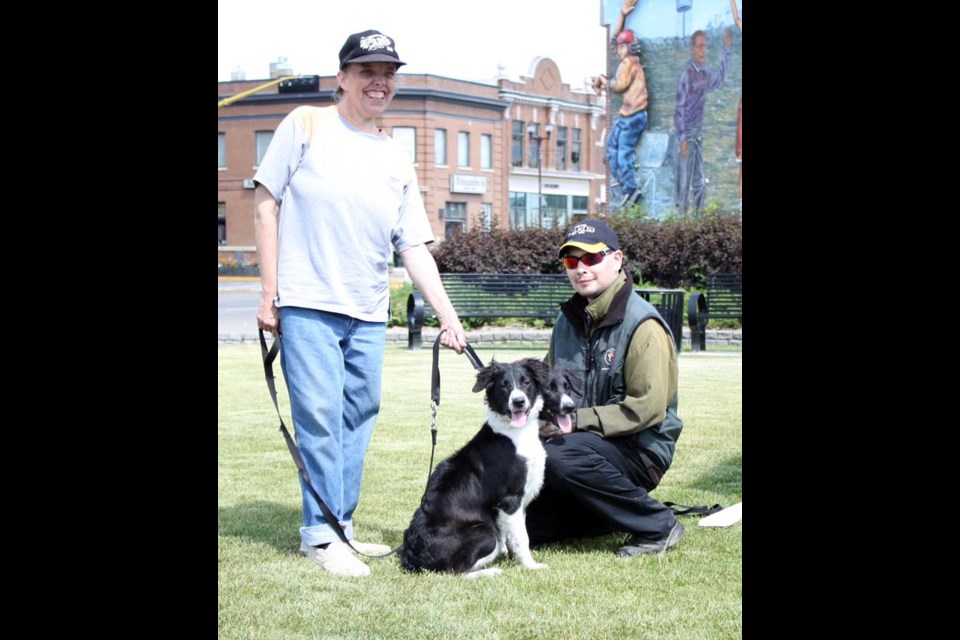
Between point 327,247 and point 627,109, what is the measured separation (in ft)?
156

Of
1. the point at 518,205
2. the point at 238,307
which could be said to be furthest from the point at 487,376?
the point at 518,205

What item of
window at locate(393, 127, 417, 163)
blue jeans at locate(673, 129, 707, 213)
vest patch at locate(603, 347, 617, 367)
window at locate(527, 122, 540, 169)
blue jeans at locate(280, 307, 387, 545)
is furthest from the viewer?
window at locate(527, 122, 540, 169)

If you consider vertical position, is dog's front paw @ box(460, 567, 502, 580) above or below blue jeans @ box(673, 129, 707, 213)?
below

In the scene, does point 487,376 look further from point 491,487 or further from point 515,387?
point 491,487

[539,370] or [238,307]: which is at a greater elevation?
[238,307]

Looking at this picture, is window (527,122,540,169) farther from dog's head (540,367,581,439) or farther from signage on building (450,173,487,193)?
dog's head (540,367,581,439)

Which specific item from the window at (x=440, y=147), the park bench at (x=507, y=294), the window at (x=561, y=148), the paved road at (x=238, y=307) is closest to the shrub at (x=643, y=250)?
the park bench at (x=507, y=294)

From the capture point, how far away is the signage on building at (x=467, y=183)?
57.5 metres

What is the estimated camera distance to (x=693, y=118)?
49000mm

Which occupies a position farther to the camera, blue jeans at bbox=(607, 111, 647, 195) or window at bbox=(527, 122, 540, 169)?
window at bbox=(527, 122, 540, 169)

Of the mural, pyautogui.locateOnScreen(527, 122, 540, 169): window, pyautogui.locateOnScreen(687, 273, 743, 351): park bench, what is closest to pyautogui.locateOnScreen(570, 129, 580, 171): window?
pyautogui.locateOnScreen(527, 122, 540, 169): window

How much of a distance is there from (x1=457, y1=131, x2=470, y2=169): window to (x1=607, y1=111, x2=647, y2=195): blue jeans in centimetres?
929

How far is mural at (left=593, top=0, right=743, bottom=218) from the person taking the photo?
46.8 metres

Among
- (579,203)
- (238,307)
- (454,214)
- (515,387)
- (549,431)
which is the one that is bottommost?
(549,431)
